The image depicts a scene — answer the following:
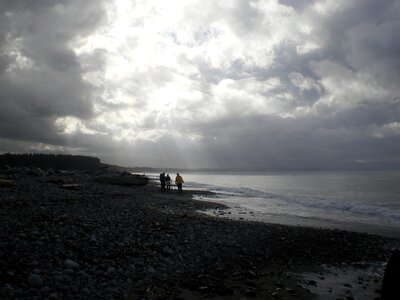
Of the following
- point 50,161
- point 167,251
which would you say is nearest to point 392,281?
point 167,251

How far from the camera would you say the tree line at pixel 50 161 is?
107938mm

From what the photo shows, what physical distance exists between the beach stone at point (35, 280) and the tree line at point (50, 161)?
106010 millimetres

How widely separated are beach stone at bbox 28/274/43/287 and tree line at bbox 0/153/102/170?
106 m

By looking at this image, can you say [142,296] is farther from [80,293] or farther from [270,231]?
[270,231]

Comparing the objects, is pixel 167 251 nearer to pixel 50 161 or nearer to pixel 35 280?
pixel 35 280

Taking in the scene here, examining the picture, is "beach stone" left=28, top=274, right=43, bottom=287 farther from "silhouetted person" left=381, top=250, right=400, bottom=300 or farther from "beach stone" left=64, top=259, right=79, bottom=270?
"silhouetted person" left=381, top=250, right=400, bottom=300

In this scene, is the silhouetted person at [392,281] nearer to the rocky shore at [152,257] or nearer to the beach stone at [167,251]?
the rocky shore at [152,257]

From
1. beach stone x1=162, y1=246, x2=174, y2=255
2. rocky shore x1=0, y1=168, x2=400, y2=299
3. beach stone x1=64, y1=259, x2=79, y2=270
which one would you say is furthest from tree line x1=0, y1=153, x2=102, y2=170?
beach stone x1=64, y1=259, x2=79, y2=270

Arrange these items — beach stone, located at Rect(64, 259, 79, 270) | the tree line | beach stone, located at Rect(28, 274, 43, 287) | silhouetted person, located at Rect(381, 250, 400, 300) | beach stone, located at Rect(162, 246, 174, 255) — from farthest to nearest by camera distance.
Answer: the tree line < beach stone, located at Rect(162, 246, 174, 255) < beach stone, located at Rect(64, 259, 79, 270) < silhouetted person, located at Rect(381, 250, 400, 300) < beach stone, located at Rect(28, 274, 43, 287)

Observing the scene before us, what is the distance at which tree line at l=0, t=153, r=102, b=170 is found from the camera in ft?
354

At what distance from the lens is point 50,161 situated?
115250mm

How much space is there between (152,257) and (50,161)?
11814 cm

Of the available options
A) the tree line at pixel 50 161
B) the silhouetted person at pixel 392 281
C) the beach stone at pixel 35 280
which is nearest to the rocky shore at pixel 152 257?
the beach stone at pixel 35 280

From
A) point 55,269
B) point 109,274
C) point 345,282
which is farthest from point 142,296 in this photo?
point 345,282
